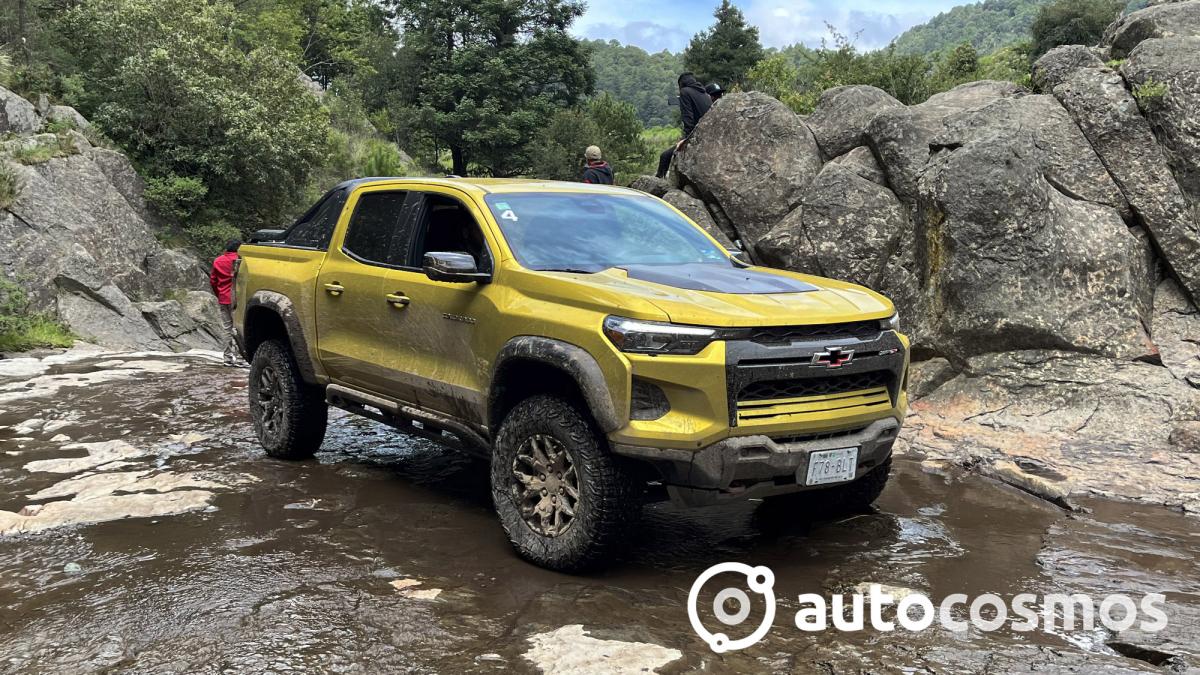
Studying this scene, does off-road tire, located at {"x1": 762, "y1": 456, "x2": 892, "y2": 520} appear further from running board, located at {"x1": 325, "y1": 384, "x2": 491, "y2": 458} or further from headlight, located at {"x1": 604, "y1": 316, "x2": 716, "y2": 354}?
running board, located at {"x1": 325, "y1": 384, "x2": 491, "y2": 458}

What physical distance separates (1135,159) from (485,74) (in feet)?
115

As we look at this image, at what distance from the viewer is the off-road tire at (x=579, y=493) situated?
418 centimetres

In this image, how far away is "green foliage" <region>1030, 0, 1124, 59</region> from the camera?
2750cm

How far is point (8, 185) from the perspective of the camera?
15.2 m

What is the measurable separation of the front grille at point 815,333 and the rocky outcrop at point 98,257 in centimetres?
1320

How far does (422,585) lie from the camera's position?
4.30 m

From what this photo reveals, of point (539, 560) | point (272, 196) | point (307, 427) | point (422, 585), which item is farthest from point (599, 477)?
point (272, 196)

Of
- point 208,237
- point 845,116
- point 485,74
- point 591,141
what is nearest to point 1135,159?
point 845,116

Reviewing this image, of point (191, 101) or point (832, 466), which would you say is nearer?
point (832, 466)

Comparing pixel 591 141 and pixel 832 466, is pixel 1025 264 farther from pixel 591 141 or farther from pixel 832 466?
pixel 591 141

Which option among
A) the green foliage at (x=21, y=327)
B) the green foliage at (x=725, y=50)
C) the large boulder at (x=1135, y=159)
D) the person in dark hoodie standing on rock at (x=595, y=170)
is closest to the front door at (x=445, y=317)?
the person in dark hoodie standing on rock at (x=595, y=170)

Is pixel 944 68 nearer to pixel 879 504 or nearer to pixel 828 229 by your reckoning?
pixel 828 229

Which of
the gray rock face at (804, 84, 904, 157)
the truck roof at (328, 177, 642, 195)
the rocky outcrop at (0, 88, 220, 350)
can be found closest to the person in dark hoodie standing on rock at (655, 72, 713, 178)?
the gray rock face at (804, 84, 904, 157)

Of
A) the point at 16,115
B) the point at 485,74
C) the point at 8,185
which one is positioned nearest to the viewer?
the point at 8,185
